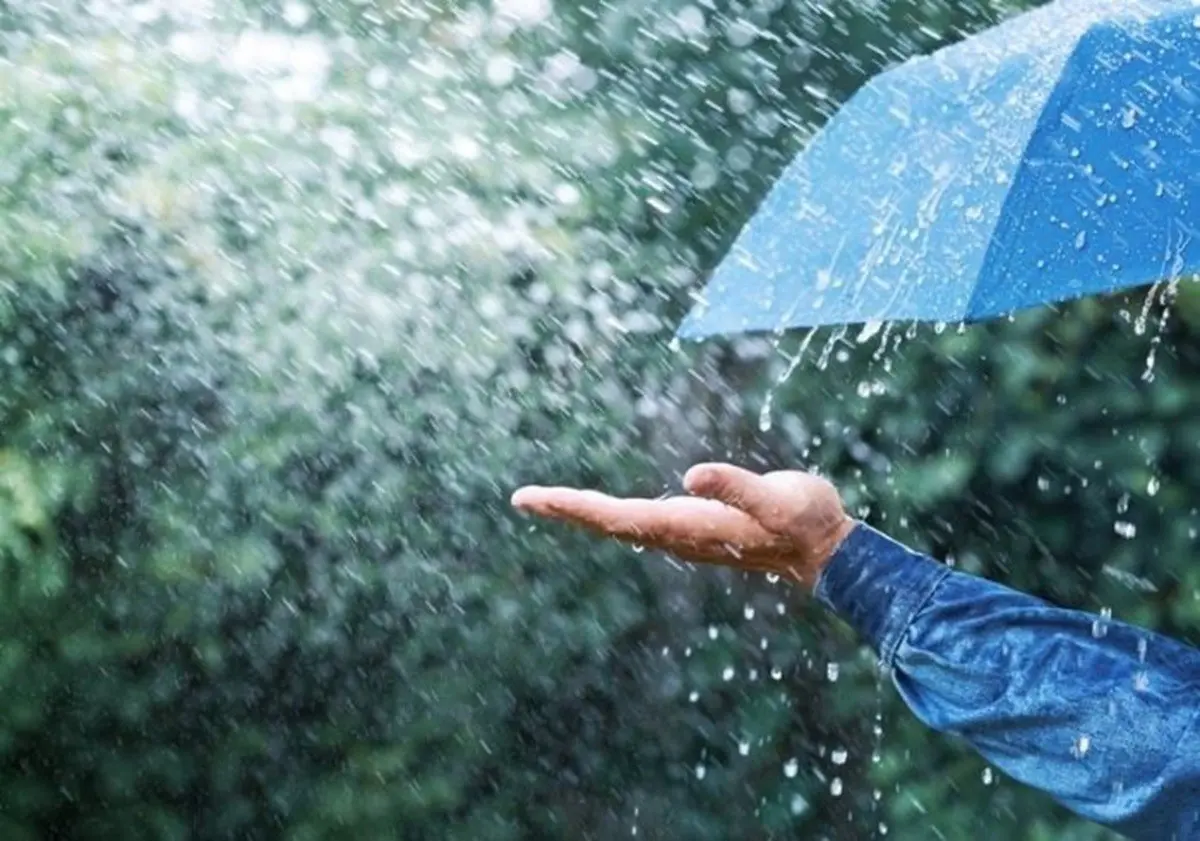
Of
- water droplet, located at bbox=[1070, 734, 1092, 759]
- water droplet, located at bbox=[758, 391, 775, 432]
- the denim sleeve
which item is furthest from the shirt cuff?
water droplet, located at bbox=[758, 391, 775, 432]

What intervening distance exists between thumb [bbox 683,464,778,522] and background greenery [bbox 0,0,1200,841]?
6.62 feet

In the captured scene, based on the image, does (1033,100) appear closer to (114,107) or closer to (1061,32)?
(1061,32)

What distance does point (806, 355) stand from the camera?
365 centimetres

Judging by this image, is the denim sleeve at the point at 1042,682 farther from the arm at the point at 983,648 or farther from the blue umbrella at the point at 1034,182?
the blue umbrella at the point at 1034,182

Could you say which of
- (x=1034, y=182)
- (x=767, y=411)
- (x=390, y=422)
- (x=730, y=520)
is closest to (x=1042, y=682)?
(x=730, y=520)

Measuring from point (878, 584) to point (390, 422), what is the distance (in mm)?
2344

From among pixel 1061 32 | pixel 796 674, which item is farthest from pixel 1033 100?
pixel 796 674

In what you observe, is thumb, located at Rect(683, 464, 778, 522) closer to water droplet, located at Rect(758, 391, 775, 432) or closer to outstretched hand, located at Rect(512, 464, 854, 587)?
outstretched hand, located at Rect(512, 464, 854, 587)

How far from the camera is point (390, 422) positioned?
3930 millimetres

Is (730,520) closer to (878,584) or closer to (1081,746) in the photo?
(878,584)

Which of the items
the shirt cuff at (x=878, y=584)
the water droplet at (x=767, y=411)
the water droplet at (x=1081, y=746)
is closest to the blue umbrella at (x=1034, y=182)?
the shirt cuff at (x=878, y=584)

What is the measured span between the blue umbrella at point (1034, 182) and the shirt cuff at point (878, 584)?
0.22 m

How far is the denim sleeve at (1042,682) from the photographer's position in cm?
150

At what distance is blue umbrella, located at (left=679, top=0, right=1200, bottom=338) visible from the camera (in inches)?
67.9
